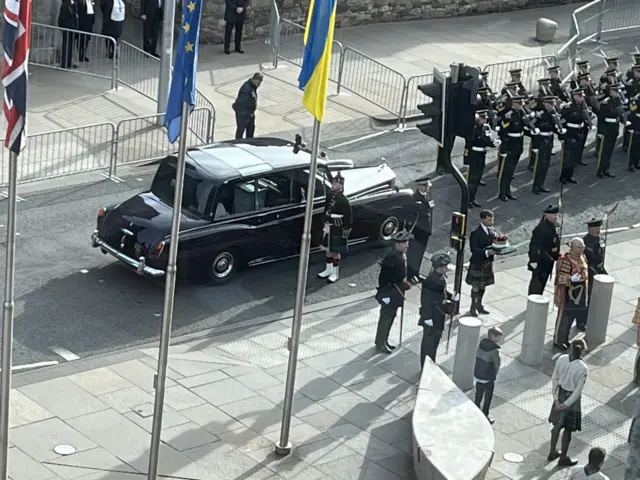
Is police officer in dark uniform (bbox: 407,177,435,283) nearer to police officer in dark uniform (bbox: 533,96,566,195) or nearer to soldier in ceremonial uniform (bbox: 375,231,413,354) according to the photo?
soldier in ceremonial uniform (bbox: 375,231,413,354)

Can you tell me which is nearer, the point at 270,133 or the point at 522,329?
the point at 522,329

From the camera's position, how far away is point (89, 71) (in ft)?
86.3

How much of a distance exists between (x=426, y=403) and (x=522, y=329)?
395 centimetres

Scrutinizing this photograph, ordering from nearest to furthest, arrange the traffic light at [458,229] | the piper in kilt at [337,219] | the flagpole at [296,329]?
the flagpole at [296,329]
the traffic light at [458,229]
the piper in kilt at [337,219]

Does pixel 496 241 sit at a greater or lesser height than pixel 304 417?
greater

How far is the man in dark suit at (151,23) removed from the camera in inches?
1064

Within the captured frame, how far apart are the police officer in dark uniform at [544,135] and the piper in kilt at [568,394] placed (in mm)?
8765

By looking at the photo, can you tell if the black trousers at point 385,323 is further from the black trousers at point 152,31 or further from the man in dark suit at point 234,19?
the man in dark suit at point 234,19

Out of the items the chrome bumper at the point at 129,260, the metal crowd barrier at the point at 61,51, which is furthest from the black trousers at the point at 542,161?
the metal crowd barrier at the point at 61,51

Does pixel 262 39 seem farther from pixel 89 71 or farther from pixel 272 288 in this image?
pixel 272 288

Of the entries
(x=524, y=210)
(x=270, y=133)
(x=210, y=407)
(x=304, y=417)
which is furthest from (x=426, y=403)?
(x=270, y=133)

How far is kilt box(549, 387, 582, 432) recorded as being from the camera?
14.2 m

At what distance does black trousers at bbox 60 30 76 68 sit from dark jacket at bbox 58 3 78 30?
146 millimetres

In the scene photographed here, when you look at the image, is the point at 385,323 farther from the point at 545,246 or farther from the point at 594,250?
the point at 594,250
